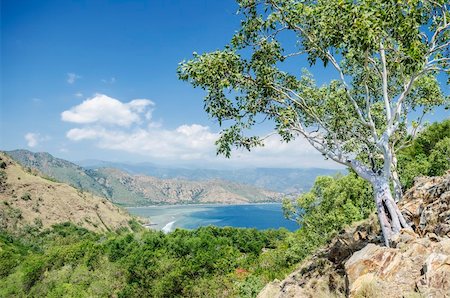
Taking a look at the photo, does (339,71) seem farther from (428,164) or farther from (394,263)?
(428,164)

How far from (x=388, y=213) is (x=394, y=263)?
10.4 ft

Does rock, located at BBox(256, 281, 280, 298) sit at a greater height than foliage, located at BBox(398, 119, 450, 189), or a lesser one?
lesser

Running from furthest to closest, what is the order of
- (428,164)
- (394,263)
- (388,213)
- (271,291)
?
(428,164) → (271,291) → (388,213) → (394,263)

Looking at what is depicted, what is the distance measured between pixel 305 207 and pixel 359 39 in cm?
3371

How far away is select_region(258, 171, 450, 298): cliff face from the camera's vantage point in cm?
1010

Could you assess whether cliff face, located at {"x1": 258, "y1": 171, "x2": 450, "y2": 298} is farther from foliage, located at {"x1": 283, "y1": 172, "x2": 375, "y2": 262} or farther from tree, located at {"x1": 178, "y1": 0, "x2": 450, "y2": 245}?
foliage, located at {"x1": 283, "y1": 172, "x2": 375, "y2": 262}

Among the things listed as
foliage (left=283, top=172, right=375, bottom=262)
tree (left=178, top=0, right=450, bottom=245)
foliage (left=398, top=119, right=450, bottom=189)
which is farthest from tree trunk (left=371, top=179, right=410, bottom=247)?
foliage (left=283, top=172, right=375, bottom=262)

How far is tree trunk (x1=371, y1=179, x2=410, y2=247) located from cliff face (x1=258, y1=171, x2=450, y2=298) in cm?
47

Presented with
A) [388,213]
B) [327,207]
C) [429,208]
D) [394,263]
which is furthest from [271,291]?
[327,207]

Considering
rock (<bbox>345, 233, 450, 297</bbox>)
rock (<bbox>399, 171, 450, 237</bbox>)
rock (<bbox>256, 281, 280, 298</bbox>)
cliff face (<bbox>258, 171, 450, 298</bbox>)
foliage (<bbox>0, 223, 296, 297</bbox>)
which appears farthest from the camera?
foliage (<bbox>0, 223, 296, 297</bbox>)

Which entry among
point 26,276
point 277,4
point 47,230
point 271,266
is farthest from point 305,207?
point 47,230

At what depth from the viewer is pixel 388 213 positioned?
14.3 metres

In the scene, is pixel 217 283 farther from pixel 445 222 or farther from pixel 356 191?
pixel 445 222

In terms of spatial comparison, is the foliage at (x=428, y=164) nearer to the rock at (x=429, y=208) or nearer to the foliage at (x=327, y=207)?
the foliage at (x=327, y=207)
